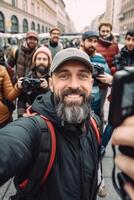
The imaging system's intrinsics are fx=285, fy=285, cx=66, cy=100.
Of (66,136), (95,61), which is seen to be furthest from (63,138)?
(95,61)

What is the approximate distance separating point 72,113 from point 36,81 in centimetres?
170

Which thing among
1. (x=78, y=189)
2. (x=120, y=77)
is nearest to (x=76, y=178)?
(x=78, y=189)

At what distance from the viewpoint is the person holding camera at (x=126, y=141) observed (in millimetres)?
666

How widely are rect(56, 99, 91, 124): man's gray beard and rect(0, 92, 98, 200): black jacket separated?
0.04 metres

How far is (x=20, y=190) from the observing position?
1.59 meters

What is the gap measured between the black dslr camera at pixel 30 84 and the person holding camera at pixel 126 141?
2.67 meters

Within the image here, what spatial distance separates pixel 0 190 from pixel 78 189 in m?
1.97

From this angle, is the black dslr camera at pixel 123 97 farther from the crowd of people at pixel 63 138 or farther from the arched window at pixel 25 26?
the arched window at pixel 25 26

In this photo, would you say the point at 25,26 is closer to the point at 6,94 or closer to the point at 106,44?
the point at 106,44

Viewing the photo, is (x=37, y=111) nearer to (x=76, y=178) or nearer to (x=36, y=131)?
(x=36, y=131)

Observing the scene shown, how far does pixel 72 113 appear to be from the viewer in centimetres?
171

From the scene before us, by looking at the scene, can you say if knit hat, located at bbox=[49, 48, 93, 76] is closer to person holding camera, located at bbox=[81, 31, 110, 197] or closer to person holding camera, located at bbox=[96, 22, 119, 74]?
person holding camera, located at bbox=[81, 31, 110, 197]

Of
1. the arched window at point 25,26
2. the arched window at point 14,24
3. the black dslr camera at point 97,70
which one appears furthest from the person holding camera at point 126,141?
the arched window at point 25,26

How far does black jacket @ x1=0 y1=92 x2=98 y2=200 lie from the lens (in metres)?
1.44
